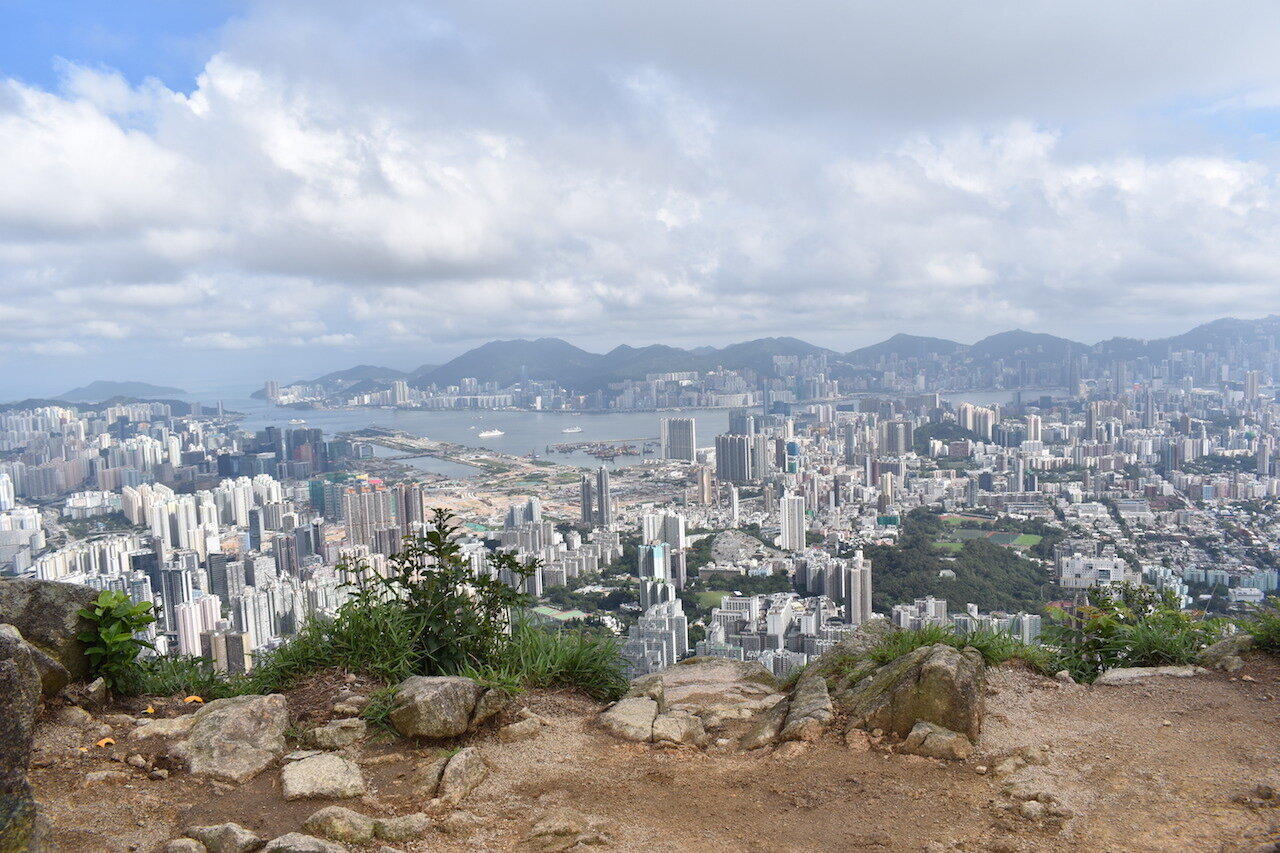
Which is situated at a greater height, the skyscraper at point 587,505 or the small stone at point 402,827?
the small stone at point 402,827

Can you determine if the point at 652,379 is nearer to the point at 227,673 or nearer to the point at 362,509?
the point at 362,509

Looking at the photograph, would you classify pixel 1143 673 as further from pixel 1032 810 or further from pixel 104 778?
pixel 104 778

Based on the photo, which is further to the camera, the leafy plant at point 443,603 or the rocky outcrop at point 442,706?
the leafy plant at point 443,603

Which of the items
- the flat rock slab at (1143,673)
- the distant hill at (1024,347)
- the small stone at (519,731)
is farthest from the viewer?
the distant hill at (1024,347)

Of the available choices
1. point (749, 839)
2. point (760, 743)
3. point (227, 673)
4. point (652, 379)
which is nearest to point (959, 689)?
point (760, 743)

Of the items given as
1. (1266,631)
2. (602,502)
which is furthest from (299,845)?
(602,502)

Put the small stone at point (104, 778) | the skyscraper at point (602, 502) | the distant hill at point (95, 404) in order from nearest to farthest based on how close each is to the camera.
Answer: the small stone at point (104, 778) → the skyscraper at point (602, 502) → the distant hill at point (95, 404)

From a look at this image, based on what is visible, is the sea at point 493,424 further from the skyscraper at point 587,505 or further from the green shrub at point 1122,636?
the green shrub at point 1122,636

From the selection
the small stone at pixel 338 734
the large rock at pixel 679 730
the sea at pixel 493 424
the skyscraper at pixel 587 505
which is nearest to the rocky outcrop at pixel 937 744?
the large rock at pixel 679 730
